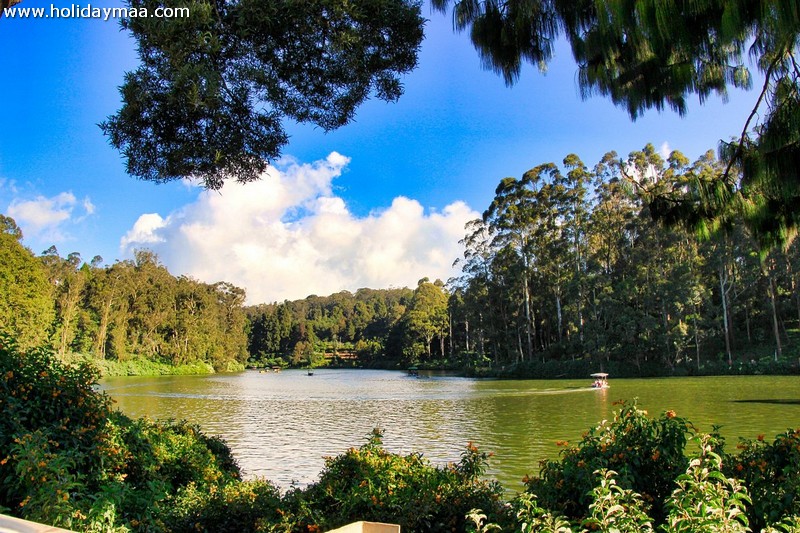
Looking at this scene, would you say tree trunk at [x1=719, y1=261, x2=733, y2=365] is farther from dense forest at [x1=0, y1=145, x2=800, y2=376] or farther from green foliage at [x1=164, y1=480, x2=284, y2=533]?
green foliage at [x1=164, y1=480, x2=284, y2=533]

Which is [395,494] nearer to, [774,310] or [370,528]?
[370,528]

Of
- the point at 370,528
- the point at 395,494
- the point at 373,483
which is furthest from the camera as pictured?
the point at 373,483

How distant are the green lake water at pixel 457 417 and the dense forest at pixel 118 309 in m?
19.5

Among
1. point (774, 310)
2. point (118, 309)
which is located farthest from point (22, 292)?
point (774, 310)

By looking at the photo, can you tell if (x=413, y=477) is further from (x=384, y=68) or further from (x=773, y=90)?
(x=773, y=90)

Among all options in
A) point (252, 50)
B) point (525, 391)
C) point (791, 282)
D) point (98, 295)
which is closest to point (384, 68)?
point (252, 50)

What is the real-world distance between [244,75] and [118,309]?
225 ft

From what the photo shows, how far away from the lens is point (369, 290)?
550ft

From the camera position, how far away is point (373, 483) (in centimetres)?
466

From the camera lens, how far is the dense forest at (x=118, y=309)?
42938 millimetres

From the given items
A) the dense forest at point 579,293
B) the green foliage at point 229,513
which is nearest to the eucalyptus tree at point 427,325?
the dense forest at point 579,293

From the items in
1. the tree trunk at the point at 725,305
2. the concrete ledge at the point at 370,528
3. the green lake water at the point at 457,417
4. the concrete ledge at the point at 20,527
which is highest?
the tree trunk at the point at 725,305

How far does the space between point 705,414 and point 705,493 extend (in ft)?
54.0

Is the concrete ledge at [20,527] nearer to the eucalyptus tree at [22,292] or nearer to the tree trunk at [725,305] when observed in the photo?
the tree trunk at [725,305]
